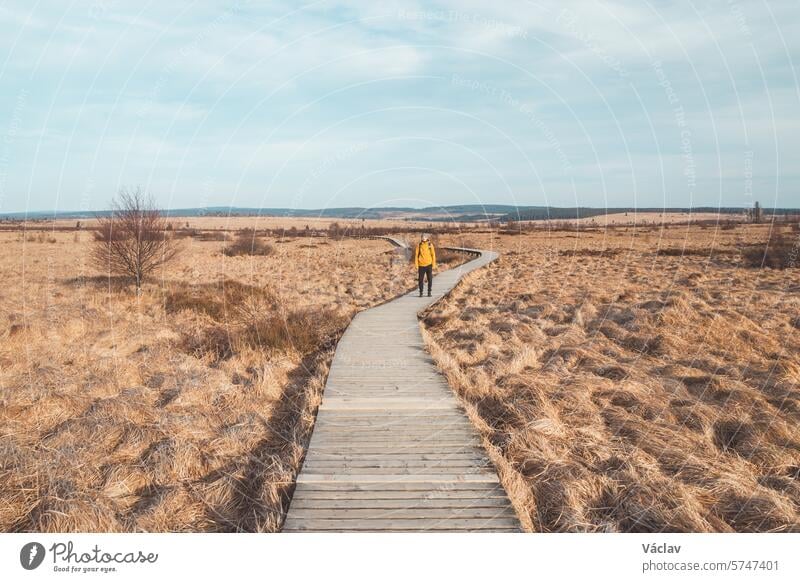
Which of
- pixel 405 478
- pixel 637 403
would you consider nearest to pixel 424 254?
pixel 637 403

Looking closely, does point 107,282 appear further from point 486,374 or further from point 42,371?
point 486,374

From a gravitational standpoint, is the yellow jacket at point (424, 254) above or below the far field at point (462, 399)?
above

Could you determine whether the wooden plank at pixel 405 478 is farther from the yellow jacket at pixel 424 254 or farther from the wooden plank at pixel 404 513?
the yellow jacket at pixel 424 254

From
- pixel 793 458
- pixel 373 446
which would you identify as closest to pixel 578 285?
pixel 793 458

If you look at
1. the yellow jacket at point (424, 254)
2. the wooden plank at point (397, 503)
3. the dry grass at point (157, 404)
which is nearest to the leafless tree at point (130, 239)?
the dry grass at point (157, 404)

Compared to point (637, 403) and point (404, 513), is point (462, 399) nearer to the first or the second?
point (637, 403)

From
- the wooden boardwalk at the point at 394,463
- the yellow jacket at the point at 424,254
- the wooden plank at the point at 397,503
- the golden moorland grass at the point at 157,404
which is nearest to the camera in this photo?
the wooden boardwalk at the point at 394,463

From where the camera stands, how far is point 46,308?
569 inches

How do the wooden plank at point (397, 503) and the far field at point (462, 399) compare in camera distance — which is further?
the far field at point (462, 399)

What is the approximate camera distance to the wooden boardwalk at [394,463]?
453cm

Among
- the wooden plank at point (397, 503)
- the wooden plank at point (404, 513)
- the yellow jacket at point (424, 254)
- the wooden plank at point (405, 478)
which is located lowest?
the wooden plank at point (404, 513)

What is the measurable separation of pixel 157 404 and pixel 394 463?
13.8ft

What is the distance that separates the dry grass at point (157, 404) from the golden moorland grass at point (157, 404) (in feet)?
0.07

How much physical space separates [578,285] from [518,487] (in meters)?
16.1
